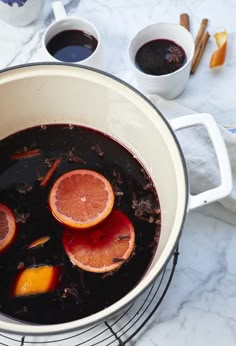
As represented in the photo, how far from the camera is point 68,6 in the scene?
1.54 m

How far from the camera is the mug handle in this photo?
1429 mm

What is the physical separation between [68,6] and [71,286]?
2.50 ft

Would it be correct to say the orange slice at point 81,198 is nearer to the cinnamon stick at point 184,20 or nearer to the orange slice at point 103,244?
the orange slice at point 103,244

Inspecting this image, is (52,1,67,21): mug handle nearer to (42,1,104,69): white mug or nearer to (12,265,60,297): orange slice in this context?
(42,1,104,69): white mug

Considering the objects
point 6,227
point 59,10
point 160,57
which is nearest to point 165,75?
point 160,57

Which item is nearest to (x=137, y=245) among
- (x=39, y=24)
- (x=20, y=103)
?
(x=20, y=103)

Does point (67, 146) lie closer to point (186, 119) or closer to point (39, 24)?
point (186, 119)

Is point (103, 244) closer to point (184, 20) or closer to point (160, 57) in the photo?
point (160, 57)

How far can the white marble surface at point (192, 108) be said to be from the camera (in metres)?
1.19

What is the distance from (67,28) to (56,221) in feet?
1.62

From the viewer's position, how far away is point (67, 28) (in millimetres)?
1427

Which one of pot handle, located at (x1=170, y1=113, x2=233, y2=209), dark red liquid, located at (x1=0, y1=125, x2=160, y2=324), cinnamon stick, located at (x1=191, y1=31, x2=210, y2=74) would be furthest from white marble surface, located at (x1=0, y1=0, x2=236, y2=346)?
pot handle, located at (x1=170, y1=113, x2=233, y2=209)

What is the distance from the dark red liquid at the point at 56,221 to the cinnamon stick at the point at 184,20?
0.39 meters

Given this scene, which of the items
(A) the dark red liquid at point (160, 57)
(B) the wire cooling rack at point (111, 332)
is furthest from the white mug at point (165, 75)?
(B) the wire cooling rack at point (111, 332)
